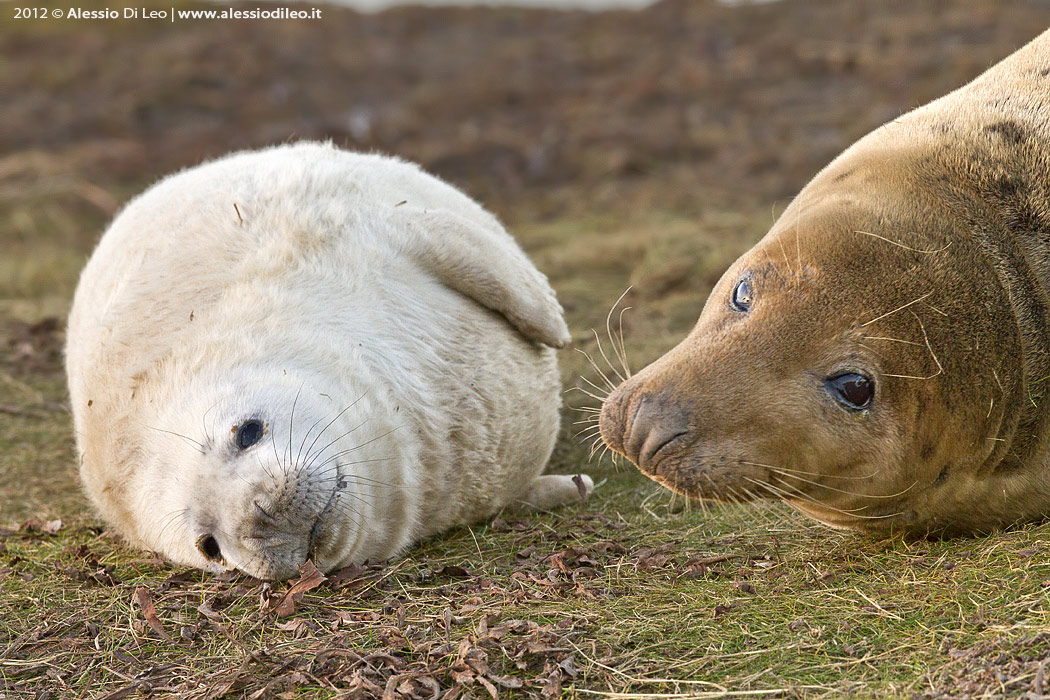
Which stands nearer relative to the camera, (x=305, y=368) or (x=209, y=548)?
(x=209, y=548)

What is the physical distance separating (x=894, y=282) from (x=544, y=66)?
40.0ft

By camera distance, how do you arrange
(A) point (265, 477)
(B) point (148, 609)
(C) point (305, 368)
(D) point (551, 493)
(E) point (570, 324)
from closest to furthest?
(A) point (265, 477), (B) point (148, 609), (C) point (305, 368), (D) point (551, 493), (E) point (570, 324)

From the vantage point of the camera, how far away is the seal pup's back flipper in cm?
483

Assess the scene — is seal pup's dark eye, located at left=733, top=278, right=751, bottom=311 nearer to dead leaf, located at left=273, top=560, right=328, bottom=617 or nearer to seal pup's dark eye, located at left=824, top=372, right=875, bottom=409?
seal pup's dark eye, located at left=824, top=372, right=875, bottom=409

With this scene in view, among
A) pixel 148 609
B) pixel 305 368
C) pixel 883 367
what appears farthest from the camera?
pixel 305 368

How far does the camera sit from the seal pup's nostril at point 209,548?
3865 millimetres

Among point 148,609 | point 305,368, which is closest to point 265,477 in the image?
point 305,368

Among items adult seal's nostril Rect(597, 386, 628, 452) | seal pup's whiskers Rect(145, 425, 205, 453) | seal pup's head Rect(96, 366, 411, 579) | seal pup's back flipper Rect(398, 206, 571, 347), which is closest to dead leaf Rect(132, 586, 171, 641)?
seal pup's head Rect(96, 366, 411, 579)

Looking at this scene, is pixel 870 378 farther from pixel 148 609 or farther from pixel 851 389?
pixel 148 609

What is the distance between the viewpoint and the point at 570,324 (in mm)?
7285

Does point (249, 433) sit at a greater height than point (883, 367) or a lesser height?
lesser

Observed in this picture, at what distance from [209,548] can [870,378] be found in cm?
228

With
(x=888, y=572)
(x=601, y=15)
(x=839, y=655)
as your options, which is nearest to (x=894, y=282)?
(x=888, y=572)

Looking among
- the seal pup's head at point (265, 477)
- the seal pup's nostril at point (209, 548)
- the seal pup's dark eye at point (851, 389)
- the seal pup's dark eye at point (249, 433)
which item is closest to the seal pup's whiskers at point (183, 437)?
the seal pup's head at point (265, 477)
